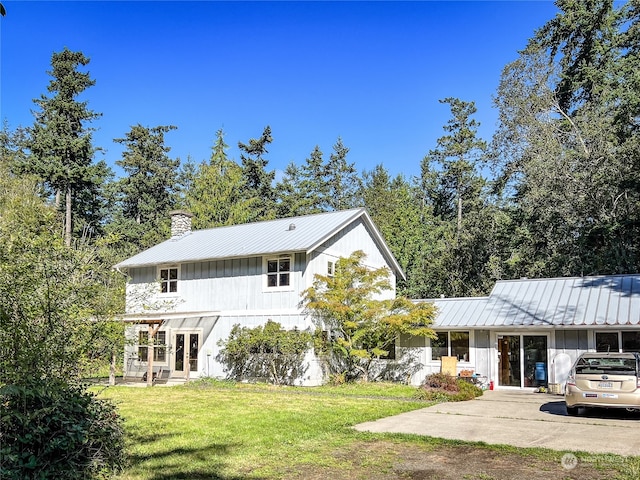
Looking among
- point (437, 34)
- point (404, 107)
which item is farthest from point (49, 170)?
point (437, 34)

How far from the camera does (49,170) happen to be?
39.2 metres

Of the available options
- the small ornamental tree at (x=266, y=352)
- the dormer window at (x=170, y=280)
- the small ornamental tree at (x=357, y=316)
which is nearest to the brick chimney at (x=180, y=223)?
the dormer window at (x=170, y=280)

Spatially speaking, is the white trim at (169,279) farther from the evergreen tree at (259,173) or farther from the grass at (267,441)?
the evergreen tree at (259,173)

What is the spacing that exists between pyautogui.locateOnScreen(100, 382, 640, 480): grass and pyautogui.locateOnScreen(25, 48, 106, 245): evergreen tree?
2843cm

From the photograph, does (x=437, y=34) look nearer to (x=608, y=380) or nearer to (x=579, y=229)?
(x=608, y=380)

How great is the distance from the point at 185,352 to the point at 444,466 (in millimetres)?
18112

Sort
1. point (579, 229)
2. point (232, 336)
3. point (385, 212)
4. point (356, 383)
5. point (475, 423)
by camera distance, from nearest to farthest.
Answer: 1. point (475, 423)
2. point (356, 383)
3. point (232, 336)
4. point (579, 229)
5. point (385, 212)

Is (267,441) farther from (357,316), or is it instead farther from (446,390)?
(357,316)

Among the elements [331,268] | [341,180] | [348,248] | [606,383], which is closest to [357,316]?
[331,268]

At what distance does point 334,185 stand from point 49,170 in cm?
2588

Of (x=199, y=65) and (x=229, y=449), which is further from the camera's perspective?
(x=199, y=65)

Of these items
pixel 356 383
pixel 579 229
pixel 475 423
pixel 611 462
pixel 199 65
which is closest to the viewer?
pixel 611 462

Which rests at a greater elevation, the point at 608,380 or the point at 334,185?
the point at 334,185

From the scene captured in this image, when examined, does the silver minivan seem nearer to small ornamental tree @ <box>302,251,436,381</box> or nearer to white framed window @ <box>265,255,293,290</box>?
small ornamental tree @ <box>302,251,436,381</box>
